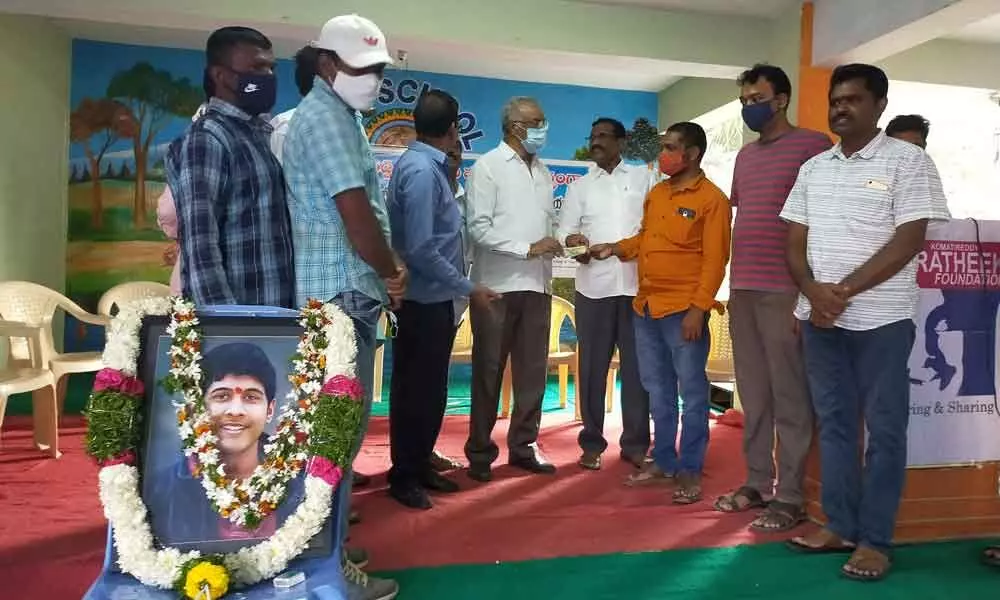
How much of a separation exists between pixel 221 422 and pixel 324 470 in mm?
285

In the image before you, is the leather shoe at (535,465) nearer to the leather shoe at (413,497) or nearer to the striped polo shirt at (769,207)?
the leather shoe at (413,497)

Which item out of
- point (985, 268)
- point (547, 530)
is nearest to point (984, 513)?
point (985, 268)

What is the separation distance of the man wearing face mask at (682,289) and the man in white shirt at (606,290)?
0.25 meters

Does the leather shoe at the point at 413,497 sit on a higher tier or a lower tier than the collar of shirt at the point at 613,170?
lower

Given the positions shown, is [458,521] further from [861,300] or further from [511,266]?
[861,300]

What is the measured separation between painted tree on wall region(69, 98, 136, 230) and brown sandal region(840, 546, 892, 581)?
639 cm

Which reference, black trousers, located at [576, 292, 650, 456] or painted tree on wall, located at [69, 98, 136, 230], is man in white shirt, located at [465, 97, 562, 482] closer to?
black trousers, located at [576, 292, 650, 456]

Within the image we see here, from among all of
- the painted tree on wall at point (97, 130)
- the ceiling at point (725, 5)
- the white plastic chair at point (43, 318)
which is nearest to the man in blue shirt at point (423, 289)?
the white plastic chair at point (43, 318)

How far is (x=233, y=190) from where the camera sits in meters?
2.03

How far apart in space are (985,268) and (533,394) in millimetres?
1980

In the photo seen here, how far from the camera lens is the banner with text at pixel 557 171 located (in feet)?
21.6

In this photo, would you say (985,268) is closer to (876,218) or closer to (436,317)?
(876,218)

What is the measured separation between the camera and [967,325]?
2857mm

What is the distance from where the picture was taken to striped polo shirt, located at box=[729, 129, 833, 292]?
9.96ft
